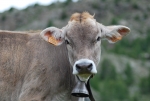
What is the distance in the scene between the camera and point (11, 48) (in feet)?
49.0

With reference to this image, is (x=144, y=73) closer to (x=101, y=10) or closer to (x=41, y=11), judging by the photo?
(x=101, y=10)

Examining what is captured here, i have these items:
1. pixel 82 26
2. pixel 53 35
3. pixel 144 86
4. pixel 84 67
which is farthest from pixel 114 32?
pixel 144 86

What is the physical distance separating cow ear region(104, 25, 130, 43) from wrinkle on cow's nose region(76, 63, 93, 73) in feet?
5.86

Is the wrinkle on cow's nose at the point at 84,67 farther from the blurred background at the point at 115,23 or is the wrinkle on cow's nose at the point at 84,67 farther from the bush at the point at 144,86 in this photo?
the bush at the point at 144,86

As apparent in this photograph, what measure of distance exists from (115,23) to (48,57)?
11962cm

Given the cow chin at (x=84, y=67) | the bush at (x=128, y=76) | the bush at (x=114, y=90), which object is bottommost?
the bush at (x=114, y=90)

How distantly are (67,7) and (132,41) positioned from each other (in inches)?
933

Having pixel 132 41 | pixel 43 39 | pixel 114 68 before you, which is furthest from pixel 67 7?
pixel 43 39

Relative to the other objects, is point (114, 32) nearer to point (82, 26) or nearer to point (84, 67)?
point (82, 26)

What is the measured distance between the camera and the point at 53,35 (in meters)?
14.5

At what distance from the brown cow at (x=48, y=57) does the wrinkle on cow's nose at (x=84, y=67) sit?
40cm

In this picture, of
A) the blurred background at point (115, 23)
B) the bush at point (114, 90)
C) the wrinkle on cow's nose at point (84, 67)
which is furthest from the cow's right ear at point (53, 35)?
the bush at point (114, 90)

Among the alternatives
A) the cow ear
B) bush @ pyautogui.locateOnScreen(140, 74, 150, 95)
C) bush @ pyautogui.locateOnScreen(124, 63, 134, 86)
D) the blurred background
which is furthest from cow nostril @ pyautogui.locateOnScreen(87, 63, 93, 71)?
bush @ pyautogui.locateOnScreen(124, 63, 134, 86)

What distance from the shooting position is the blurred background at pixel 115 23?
115562mm
